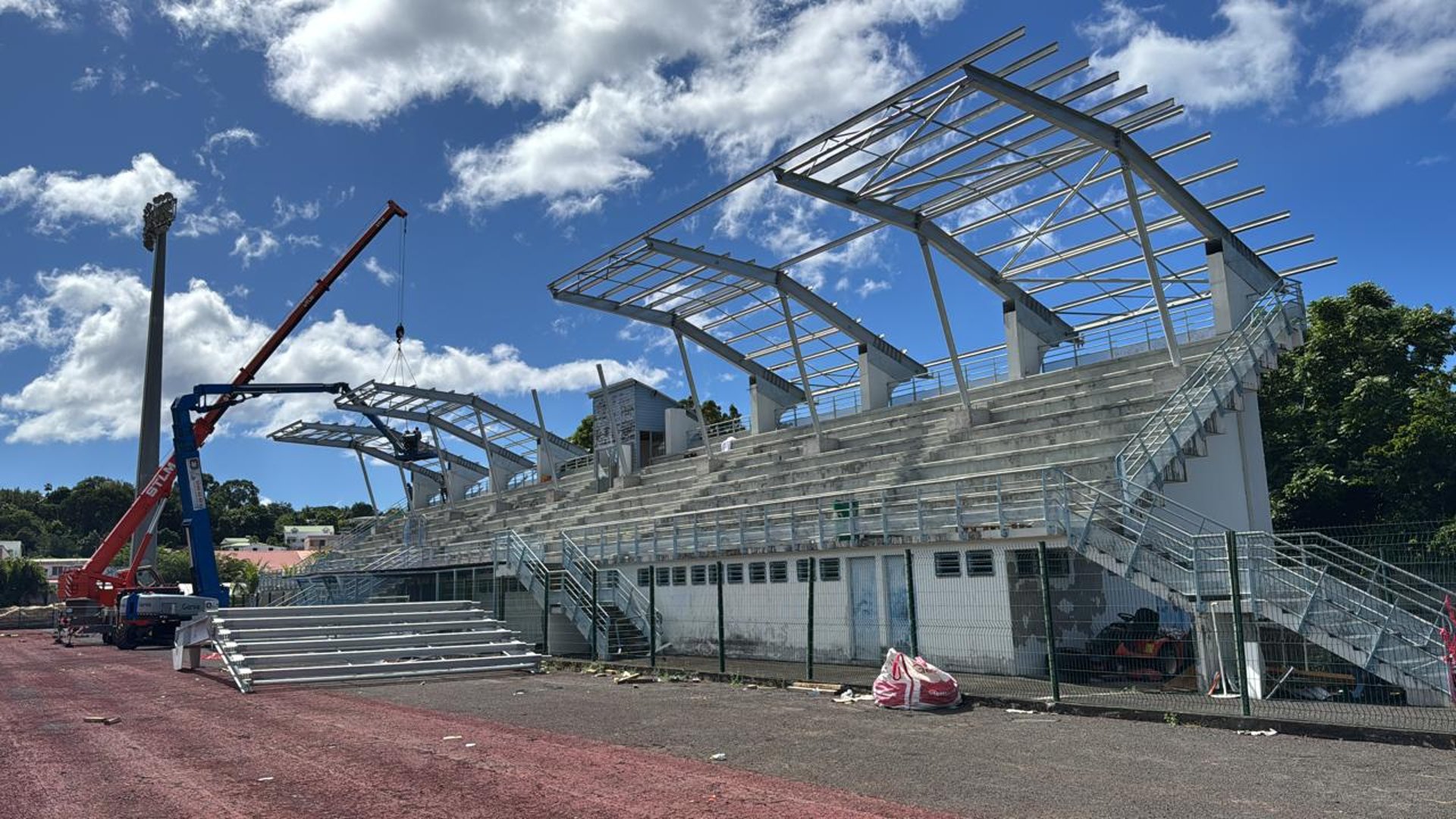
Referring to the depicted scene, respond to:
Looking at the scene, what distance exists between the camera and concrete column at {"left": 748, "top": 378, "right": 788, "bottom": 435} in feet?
127

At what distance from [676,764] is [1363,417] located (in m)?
30.6

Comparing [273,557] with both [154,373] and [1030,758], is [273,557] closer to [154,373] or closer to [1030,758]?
[154,373]

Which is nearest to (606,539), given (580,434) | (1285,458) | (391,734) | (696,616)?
(696,616)

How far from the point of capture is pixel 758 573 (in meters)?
24.0

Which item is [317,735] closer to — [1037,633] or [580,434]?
[1037,633]

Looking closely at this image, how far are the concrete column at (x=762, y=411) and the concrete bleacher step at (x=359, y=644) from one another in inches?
630

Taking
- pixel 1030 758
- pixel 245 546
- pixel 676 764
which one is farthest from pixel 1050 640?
pixel 245 546

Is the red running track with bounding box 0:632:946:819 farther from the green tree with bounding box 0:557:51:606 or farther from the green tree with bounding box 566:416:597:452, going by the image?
the green tree with bounding box 0:557:51:606

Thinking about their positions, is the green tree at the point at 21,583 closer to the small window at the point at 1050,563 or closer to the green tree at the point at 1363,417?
the small window at the point at 1050,563

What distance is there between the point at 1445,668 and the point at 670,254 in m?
20.2

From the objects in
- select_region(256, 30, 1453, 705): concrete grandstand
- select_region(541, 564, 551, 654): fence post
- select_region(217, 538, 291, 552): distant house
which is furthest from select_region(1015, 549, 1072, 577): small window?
select_region(217, 538, 291, 552): distant house

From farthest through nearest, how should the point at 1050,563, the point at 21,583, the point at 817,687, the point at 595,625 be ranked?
the point at 21,583, the point at 595,625, the point at 1050,563, the point at 817,687

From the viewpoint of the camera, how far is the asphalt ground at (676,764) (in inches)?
315

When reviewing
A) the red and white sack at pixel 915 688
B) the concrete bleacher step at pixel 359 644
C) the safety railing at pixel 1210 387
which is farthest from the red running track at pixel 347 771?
the safety railing at pixel 1210 387
